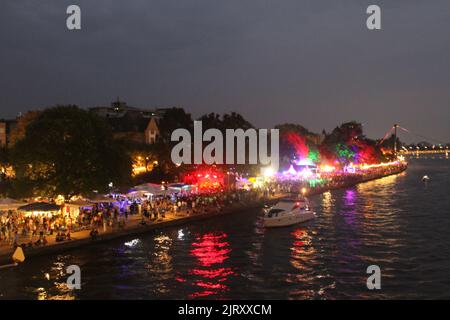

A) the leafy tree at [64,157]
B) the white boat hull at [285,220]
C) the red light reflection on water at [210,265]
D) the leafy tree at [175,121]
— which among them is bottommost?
the red light reflection on water at [210,265]

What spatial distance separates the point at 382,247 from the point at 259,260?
34.8 ft

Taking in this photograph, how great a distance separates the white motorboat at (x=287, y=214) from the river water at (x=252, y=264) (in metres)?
0.86

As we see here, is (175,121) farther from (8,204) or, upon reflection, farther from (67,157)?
(8,204)

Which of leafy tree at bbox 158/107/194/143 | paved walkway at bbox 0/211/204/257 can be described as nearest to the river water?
paved walkway at bbox 0/211/204/257

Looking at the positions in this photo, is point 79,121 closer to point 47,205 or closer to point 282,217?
point 47,205

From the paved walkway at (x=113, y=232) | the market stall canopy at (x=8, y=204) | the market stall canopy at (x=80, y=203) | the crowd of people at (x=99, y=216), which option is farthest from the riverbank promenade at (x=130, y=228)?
the market stall canopy at (x=8, y=204)

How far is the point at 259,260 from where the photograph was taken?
110 feet

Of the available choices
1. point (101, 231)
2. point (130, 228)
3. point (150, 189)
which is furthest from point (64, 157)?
point (150, 189)

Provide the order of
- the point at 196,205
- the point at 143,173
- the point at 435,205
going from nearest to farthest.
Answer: the point at 196,205 → the point at 435,205 → the point at 143,173

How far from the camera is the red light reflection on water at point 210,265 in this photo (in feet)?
88.7

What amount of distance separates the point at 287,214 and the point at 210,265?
653 inches

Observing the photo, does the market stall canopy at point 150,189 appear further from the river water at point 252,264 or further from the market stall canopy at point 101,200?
the river water at point 252,264

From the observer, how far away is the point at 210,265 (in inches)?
1257
